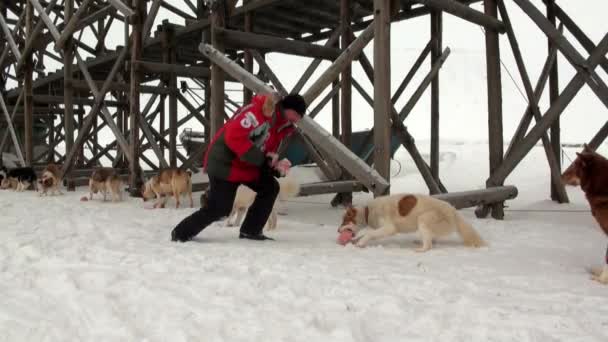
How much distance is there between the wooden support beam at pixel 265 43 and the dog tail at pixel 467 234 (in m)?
3.68

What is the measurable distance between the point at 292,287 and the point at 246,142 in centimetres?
160

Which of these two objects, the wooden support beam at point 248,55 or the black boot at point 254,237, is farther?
the wooden support beam at point 248,55

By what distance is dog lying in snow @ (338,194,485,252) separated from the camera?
4.10 metres

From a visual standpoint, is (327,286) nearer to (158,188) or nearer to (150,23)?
(158,188)

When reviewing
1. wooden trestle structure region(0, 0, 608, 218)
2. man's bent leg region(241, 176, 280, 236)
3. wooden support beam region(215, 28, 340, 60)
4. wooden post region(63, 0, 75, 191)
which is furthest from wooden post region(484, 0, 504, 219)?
wooden post region(63, 0, 75, 191)

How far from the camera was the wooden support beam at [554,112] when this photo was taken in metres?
5.53

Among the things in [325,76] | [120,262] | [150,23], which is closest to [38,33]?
[150,23]

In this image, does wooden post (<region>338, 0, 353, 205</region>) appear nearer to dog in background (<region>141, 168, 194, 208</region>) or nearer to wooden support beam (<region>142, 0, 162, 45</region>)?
dog in background (<region>141, 168, 194, 208</region>)

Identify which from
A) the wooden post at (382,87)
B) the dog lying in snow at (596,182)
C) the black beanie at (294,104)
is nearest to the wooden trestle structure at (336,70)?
the wooden post at (382,87)

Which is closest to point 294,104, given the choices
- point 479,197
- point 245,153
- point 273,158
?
point 273,158

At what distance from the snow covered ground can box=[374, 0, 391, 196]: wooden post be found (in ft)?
3.09

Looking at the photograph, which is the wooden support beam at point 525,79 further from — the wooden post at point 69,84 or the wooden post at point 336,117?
the wooden post at point 69,84

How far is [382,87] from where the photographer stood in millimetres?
5285

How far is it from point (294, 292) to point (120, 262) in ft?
4.56
